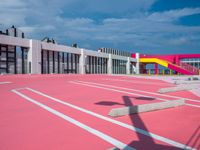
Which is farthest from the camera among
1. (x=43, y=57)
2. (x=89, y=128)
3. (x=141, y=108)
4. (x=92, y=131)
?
(x=43, y=57)

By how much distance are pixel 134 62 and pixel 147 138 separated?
149 feet

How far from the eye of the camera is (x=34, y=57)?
936 inches

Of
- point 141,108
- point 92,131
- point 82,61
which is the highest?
point 82,61

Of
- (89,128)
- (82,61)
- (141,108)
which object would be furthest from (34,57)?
(89,128)

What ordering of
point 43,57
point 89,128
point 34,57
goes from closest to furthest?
point 89,128, point 34,57, point 43,57

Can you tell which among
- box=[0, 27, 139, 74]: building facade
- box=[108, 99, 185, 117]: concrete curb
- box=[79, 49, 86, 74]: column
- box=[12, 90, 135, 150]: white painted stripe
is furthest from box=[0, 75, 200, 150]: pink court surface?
box=[79, 49, 86, 74]: column

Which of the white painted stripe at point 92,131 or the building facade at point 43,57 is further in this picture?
the building facade at point 43,57

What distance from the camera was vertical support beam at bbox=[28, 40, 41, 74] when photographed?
23.5 metres

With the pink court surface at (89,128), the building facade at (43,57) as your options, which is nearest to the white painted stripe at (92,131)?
the pink court surface at (89,128)

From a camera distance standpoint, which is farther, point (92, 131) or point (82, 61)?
point (82, 61)

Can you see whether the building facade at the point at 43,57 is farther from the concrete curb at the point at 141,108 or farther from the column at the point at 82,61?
the concrete curb at the point at 141,108

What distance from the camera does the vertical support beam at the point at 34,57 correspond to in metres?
23.5

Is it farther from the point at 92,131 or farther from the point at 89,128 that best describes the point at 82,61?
the point at 92,131

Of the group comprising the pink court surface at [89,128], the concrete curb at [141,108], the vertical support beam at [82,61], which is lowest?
the pink court surface at [89,128]
